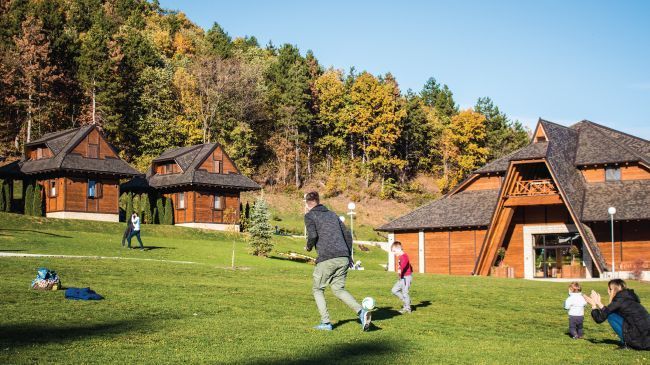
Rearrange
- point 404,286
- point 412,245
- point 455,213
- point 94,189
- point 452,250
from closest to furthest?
point 404,286 < point 452,250 < point 455,213 < point 412,245 < point 94,189

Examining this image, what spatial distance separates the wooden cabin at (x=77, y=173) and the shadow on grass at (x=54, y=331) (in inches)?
1726

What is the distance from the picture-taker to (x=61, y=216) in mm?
55031

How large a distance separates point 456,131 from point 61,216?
54698 mm

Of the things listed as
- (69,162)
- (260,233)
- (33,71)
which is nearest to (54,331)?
(260,233)

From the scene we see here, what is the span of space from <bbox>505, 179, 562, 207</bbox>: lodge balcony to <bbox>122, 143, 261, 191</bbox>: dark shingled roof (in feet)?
79.8

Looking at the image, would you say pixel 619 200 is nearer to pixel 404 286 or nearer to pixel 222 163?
pixel 404 286

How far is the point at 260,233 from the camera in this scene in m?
43.3

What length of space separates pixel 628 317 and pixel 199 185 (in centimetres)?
5075

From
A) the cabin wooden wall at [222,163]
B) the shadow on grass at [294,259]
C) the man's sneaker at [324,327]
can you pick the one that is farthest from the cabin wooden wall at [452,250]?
the man's sneaker at [324,327]

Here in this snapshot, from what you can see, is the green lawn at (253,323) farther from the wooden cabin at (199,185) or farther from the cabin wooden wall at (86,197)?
the wooden cabin at (199,185)

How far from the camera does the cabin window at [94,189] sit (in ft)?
187

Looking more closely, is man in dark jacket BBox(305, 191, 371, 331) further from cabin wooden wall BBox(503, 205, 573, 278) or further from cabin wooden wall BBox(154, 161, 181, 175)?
cabin wooden wall BBox(154, 161, 181, 175)

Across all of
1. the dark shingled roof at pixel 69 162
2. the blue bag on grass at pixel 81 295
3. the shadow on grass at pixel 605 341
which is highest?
the dark shingled roof at pixel 69 162

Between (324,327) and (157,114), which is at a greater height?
(157,114)
